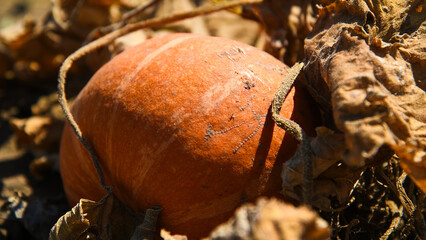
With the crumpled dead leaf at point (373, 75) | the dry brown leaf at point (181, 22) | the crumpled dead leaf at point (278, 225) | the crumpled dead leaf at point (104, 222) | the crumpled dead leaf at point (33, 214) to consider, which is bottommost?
the crumpled dead leaf at point (33, 214)

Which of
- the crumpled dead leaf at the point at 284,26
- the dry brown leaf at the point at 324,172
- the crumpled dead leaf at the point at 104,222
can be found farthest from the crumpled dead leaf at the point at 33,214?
the crumpled dead leaf at the point at 284,26

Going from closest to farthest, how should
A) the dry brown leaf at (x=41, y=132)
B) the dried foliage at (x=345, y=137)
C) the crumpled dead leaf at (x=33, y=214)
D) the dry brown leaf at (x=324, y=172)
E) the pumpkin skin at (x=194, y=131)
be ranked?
the dried foliage at (x=345, y=137) < the dry brown leaf at (x=324, y=172) < the pumpkin skin at (x=194, y=131) < the crumpled dead leaf at (x=33, y=214) < the dry brown leaf at (x=41, y=132)

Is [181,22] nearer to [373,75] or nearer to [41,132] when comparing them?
[41,132]

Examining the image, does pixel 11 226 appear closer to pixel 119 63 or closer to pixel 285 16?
pixel 119 63

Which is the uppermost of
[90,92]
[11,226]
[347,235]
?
[90,92]

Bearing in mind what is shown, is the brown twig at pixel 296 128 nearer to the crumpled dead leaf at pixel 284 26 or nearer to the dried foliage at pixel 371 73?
the dried foliage at pixel 371 73

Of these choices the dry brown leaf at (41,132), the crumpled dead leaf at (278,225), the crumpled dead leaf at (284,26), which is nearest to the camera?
the crumpled dead leaf at (278,225)

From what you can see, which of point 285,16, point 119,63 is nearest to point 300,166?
point 119,63
